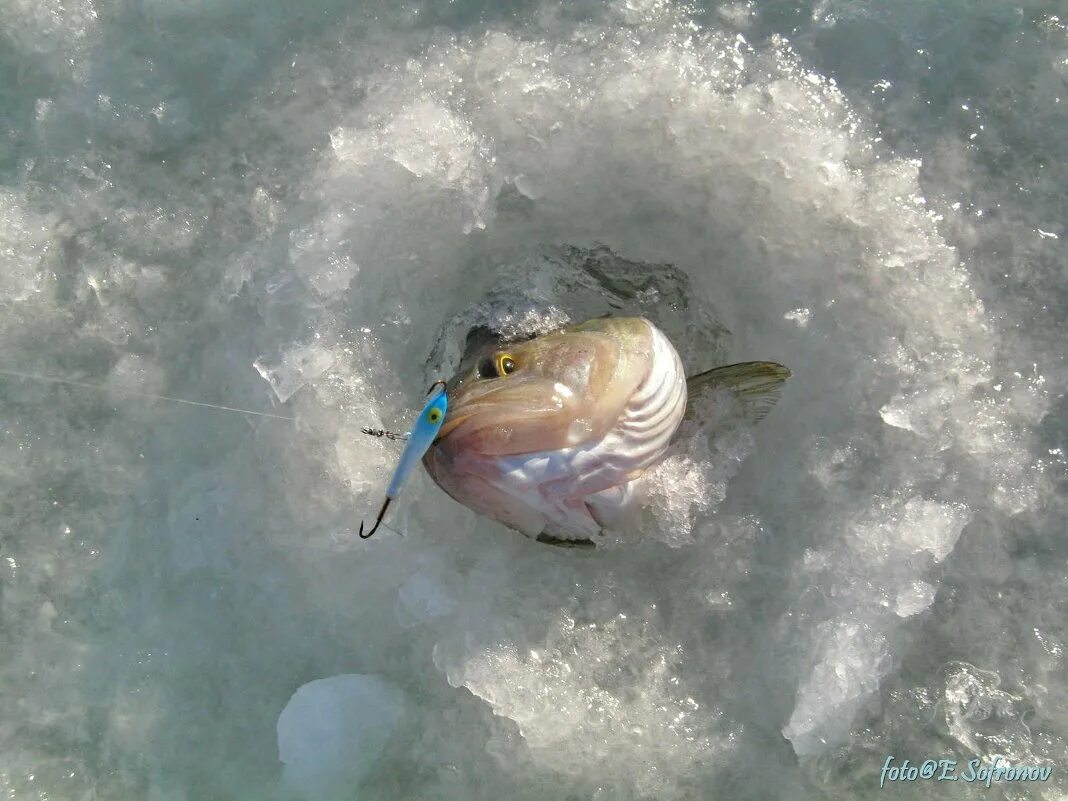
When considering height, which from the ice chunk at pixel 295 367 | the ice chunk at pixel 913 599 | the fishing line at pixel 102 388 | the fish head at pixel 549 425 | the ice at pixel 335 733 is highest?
the fish head at pixel 549 425

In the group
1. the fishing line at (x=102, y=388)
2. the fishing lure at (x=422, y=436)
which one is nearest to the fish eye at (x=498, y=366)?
the fishing lure at (x=422, y=436)

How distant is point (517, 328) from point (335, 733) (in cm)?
150

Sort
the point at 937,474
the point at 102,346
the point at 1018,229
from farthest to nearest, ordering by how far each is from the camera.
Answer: the point at 102,346, the point at 1018,229, the point at 937,474

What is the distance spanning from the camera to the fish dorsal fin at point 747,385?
8.79 feet

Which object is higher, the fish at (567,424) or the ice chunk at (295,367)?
the fish at (567,424)

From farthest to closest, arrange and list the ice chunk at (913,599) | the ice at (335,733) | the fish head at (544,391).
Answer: the ice at (335,733) < the ice chunk at (913,599) < the fish head at (544,391)

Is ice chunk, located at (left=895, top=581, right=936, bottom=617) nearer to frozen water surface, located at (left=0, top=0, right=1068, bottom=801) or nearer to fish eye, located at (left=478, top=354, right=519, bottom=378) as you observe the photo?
frozen water surface, located at (left=0, top=0, right=1068, bottom=801)

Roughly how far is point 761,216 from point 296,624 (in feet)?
7.23

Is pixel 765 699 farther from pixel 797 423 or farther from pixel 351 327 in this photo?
pixel 351 327

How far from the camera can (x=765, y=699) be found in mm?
2699

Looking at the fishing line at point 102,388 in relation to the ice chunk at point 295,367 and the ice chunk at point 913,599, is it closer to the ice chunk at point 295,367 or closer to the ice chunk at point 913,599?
the ice chunk at point 295,367

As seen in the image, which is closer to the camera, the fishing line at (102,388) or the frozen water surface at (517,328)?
the frozen water surface at (517,328)

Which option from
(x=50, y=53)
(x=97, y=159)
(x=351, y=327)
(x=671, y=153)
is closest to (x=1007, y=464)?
(x=671, y=153)

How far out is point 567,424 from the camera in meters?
2.34
